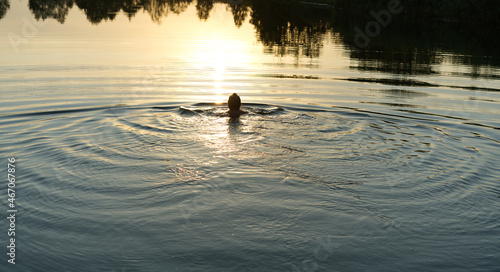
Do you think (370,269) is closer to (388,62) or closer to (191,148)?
(191,148)

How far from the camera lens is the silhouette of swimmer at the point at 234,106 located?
13.1m

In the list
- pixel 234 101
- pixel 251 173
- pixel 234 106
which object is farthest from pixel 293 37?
pixel 251 173

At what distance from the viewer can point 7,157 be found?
31.8 ft

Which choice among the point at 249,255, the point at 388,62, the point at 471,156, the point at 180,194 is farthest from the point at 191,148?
the point at 388,62

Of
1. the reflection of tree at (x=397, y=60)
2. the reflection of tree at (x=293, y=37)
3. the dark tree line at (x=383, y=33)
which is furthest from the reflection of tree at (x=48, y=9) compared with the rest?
the reflection of tree at (x=397, y=60)

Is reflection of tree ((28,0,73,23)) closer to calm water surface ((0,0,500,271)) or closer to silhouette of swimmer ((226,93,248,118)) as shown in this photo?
calm water surface ((0,0,500,271))

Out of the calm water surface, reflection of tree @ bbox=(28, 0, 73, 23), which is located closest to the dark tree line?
reflection of tree @ bbox=(28, 0, 73, 23)

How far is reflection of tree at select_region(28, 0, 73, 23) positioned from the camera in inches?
2086

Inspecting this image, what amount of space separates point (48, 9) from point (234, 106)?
55317 mm

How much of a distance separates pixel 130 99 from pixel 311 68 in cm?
1133

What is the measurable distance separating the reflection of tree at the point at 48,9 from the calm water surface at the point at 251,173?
3559 centimetres

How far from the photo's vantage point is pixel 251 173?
8.89 m

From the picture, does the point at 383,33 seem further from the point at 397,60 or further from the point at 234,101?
the point at 234,101

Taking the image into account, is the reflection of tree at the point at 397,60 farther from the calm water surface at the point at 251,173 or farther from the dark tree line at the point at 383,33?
the calm water surface at the point at 251,173
